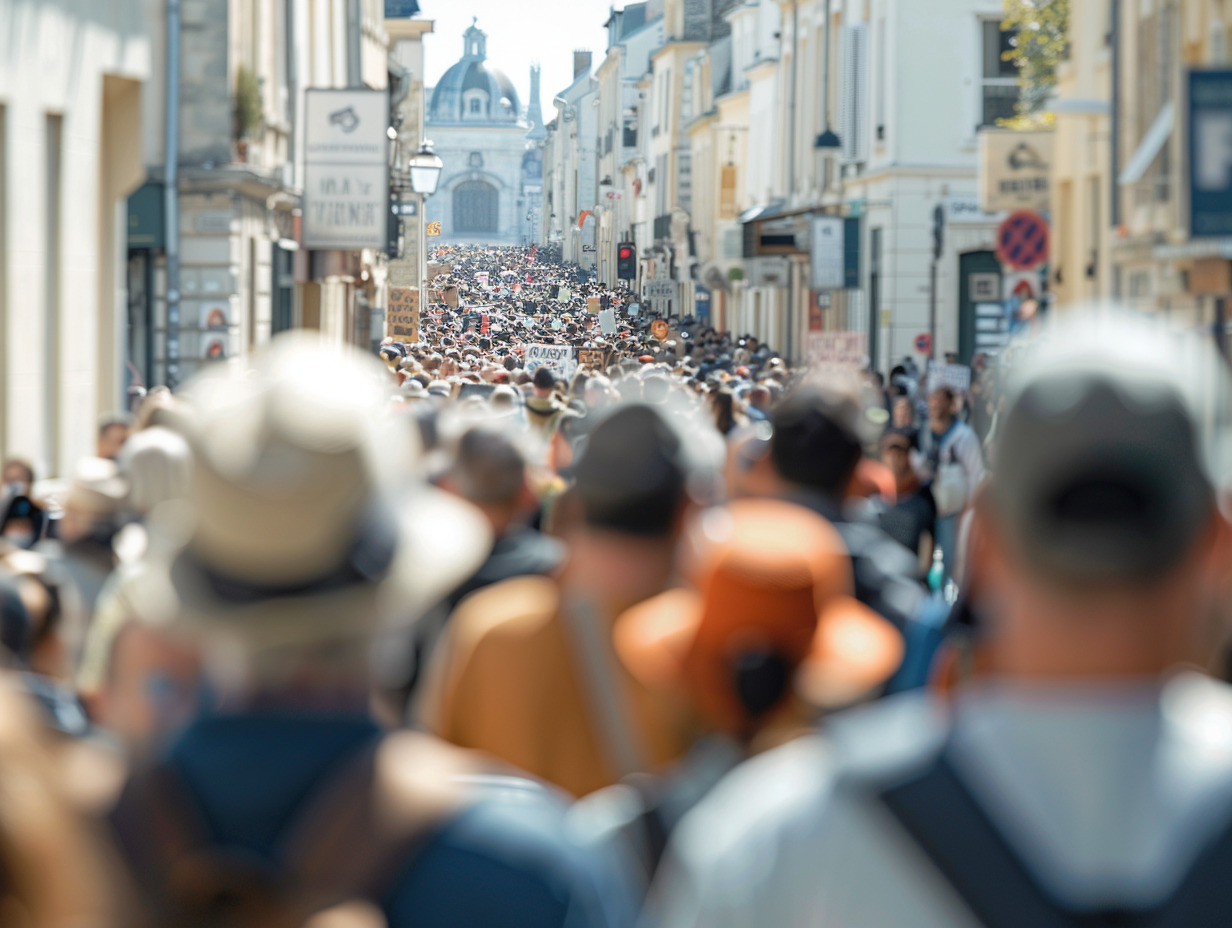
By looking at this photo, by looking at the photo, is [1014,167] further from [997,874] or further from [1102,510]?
[997,874]

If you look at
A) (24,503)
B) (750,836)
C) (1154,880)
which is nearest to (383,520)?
(750,836)

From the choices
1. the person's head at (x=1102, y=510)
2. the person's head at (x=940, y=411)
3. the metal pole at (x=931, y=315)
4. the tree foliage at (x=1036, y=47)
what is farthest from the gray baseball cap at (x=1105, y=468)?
the metal pole at (x=931, y=315)

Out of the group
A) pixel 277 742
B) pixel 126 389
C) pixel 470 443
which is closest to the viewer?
pixel 277 742

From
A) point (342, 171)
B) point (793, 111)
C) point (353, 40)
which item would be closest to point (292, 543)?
point (342, 171)

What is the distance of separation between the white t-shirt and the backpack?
35 centimetres

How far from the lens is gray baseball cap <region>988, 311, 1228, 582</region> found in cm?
205

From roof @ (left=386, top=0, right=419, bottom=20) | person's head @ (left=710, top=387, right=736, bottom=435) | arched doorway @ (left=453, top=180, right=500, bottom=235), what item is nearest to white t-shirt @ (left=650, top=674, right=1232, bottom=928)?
person's head @ (left=710, top=387, right=736, bottom=435)

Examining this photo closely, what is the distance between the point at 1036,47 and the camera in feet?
98.3

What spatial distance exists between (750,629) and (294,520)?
1.21 m

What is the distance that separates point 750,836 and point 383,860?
0.40 metres

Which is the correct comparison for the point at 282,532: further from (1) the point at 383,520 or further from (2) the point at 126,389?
(2) the point at 126,389

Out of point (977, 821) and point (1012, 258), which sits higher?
point (1012, 258)

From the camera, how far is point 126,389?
1959 centimetres

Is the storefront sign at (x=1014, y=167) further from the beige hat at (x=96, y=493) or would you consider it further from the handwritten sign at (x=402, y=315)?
the beige hat at (x=96, y=493)
